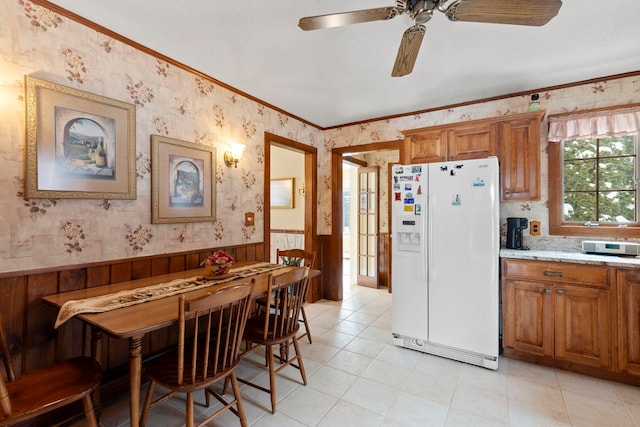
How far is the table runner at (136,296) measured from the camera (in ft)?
4.85

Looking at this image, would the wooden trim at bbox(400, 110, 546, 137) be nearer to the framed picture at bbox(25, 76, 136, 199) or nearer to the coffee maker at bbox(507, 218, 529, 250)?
the coffee maker at bbox(507, 218, 529, 250)

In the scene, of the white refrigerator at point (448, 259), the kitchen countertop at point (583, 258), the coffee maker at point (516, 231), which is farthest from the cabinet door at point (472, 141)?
the kitchen countertop at point (583, 258)

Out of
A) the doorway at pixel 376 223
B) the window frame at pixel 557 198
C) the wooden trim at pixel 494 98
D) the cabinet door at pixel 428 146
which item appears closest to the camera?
the wooden trim at pixel 494 98

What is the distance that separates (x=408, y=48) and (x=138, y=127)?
1998 mm

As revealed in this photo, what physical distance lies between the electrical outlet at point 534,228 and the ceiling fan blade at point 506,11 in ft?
6.68

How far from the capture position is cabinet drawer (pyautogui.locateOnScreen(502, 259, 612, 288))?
2182 millimetres

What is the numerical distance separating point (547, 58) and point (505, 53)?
387 millimetres

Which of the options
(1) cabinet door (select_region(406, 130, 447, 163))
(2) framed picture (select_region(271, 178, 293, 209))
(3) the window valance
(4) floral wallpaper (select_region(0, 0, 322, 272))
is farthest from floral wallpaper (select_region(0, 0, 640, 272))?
(2) framed picture (select_region(271, 178, 293, 209))

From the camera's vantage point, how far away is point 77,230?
1.87 meters

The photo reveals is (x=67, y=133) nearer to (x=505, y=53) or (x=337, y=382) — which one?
(x=337, y=382)

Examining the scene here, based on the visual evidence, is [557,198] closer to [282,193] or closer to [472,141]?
[472,141]

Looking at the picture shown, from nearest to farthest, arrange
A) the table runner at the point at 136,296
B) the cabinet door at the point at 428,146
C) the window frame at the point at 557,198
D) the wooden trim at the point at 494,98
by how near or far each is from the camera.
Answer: the table runner at the point at 136,296 < the wooden trim at the point at 494,98 < the window frame at the point at 557,198 < the cabinet door at the point at 428,146

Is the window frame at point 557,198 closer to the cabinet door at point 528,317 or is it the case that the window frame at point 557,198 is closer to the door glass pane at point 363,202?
the cabinet door at point 528,317

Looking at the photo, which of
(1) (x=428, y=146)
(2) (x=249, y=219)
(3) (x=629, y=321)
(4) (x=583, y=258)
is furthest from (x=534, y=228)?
(2) (x=249, y=219)
